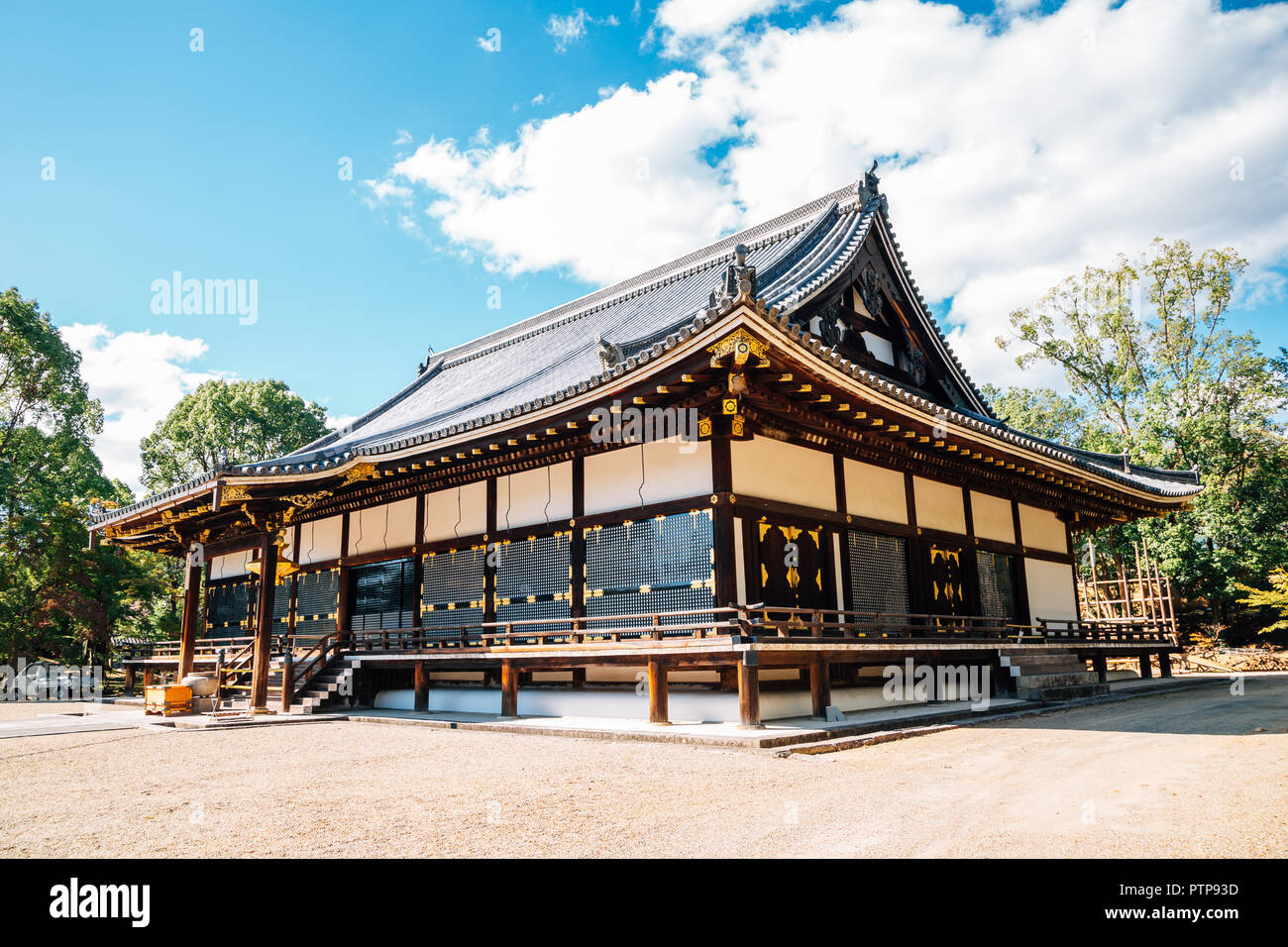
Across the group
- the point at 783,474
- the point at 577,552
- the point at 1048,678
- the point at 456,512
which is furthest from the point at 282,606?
the point at 1048,678

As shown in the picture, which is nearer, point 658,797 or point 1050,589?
point 658,797

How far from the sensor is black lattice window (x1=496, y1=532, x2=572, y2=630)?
1388cm

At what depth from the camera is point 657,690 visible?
1144 centimetres

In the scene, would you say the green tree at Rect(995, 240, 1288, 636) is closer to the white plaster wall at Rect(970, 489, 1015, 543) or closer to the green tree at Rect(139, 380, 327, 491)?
the white plaster wall at Rect(970, 489, 1015, 543)

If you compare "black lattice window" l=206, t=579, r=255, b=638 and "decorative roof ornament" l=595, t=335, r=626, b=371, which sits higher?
"decorative roof ornament" l=595, t=335, r=626, b=371

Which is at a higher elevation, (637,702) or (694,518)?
(694,518)

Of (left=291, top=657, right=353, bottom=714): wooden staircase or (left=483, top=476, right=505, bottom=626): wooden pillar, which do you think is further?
(left=291, top=657, right=353, bottom=714): wooden staircase

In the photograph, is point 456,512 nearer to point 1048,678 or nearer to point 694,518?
point 694,518

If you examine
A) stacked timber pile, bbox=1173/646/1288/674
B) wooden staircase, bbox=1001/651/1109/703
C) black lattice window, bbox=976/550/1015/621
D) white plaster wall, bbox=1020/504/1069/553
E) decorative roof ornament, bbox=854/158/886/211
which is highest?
decorative roof ornament, bbox=854/158/886/211

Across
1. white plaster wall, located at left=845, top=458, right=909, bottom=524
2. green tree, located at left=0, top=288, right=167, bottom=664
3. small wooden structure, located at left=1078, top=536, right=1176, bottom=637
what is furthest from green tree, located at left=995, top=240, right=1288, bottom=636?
green tree, located at left=0, top=288, right=167, bottom=664

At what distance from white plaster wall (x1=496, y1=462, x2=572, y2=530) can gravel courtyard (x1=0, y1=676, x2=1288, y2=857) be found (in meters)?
4.50

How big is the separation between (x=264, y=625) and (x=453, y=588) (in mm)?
3560
